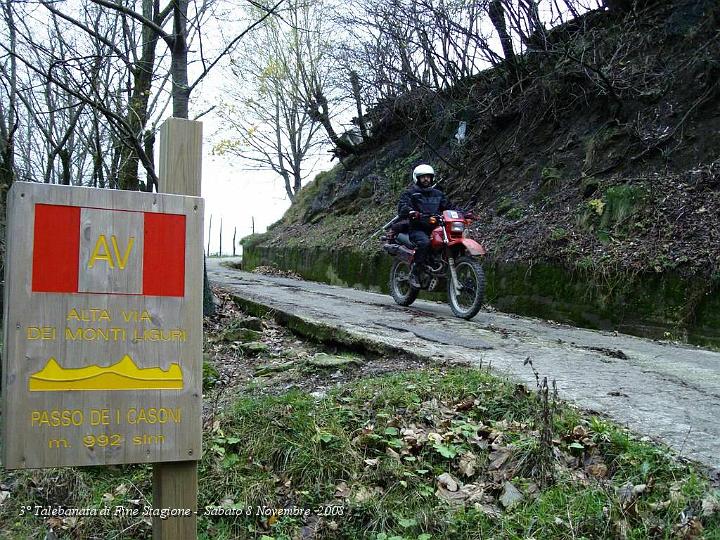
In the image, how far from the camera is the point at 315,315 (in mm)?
6723

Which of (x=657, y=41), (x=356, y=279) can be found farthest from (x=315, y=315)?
(x=657, y=41)

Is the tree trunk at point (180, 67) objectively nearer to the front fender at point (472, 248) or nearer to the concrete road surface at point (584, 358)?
the concrete road surface at point (584, 358)

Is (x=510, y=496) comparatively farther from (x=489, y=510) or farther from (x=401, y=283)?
(x=401, y=283)

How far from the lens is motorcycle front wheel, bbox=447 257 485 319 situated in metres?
7.41

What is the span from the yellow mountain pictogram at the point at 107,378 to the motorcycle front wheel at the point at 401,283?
22.6 ft

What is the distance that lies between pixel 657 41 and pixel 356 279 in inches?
288

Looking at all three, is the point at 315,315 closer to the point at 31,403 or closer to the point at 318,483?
the point at 318,483

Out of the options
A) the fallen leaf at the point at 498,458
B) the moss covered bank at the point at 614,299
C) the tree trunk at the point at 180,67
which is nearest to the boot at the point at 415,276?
the moss covered bank at the point at 614,299

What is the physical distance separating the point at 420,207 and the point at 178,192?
6338 millimetres

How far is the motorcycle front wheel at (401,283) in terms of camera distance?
29.8ft

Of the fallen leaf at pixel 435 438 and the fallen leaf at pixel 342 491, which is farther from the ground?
the fallen leaf at pixel 435 438

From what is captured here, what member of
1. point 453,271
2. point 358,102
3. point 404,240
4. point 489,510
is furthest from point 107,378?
point 358,102

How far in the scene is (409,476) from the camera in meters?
3.00

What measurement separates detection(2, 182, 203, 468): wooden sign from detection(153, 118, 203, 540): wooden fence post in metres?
0.09
